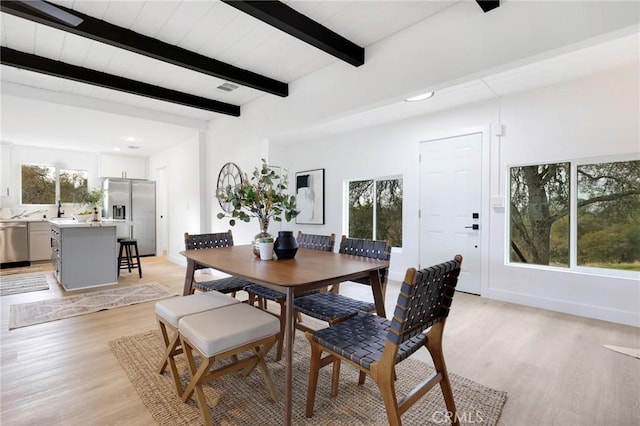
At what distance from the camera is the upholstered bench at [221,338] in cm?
149

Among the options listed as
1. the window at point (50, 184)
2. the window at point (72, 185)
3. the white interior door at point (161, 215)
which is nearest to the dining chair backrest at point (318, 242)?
the white interior door at point (161, 215)

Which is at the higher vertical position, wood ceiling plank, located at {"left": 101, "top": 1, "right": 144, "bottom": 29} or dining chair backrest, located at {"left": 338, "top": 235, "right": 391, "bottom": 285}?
wood ceiling plank, located at {"left": 101, "top": 1, "right": 144, "bottom": 29}

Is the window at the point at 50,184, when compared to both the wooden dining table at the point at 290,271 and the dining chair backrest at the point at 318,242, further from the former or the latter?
the wooden dining table at the point at 290,271

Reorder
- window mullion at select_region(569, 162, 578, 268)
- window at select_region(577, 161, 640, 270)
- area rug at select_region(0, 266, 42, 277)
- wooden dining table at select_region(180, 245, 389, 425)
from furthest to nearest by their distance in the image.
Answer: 1. area rug at select_region(0, 266, 42, 277)
2. window mullion at select_region(569, 162, 578, 268)
3. window at select_region(577, 161, 640, 270)
4. wooden dining table at select_region(180, 245, 389, 425)

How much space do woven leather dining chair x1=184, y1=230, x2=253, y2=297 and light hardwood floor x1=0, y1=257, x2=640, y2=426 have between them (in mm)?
779

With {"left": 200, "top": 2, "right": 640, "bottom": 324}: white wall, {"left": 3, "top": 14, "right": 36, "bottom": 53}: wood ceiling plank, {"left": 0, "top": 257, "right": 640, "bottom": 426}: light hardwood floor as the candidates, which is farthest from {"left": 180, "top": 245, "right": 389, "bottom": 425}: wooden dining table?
{"left": 3, "top": 14, "right": 36, "bottom": 53}: wood ceiling plank

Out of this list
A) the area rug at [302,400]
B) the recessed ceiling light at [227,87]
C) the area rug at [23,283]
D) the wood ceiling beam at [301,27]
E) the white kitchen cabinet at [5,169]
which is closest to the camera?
the area rug at [302,400]

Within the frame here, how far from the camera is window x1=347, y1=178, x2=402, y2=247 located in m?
4.68

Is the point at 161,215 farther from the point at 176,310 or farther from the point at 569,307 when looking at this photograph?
the point at 569,307

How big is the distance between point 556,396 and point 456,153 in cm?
291

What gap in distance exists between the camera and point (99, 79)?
3314 millimetres

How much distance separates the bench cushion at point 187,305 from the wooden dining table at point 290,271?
0.79 ft

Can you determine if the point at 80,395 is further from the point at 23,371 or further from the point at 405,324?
the point at 405,324

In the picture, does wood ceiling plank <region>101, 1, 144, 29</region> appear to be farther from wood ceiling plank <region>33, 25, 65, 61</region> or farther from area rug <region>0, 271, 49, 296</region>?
area rug <region>0, 271, 49, 296</region>
